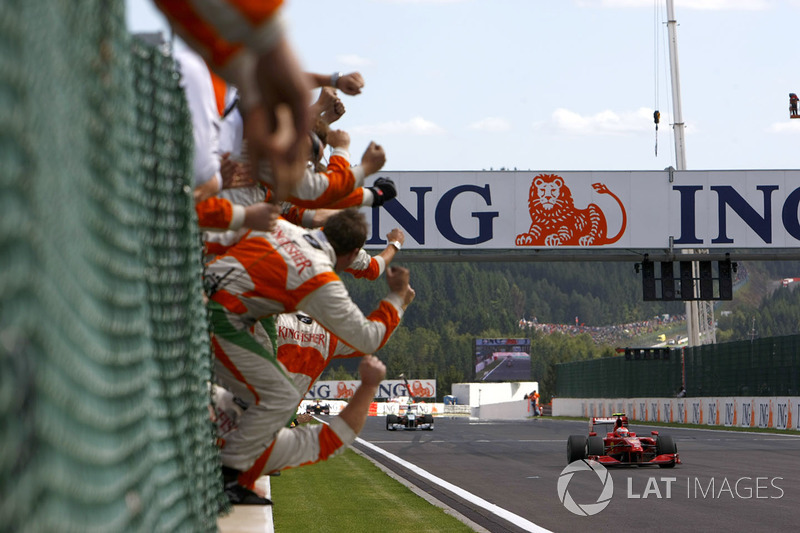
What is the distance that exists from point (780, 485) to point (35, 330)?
13092 millimetres

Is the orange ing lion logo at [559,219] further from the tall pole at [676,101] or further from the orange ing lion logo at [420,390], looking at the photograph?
the orange ing lion logo at [420,390]

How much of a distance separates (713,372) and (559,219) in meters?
15.4

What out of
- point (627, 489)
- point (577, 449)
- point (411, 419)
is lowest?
point (627, 489)

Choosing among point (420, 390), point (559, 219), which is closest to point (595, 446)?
point (559, 219)

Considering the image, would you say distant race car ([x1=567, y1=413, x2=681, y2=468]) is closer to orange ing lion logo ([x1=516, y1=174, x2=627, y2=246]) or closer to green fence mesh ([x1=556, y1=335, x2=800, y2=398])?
orange ing lion logo ([x1=516, y1=174, x2=627, y2=246])

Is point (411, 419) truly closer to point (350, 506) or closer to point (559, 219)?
point (559, 219)

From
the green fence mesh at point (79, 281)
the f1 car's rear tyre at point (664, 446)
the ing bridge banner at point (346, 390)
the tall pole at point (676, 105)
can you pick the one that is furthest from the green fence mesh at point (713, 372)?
the ing bridge banner at point (346, 390)

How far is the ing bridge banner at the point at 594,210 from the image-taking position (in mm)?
26875

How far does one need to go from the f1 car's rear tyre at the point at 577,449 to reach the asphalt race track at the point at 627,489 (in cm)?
46

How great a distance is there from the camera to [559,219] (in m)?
27.2

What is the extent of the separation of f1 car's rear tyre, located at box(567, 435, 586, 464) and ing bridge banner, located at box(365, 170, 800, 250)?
11.1 metres

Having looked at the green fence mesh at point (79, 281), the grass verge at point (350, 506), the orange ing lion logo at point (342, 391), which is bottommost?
the grass verge at point (350, 506)

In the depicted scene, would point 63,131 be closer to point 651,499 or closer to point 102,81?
point 102,81

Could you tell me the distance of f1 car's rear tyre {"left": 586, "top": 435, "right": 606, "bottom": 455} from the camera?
1570cm
